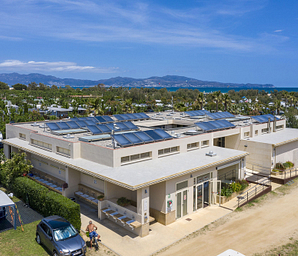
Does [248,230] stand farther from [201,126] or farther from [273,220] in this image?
[201,126]

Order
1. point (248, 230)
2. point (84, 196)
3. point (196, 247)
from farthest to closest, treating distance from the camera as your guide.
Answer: point (84, 196) < point (248, 230) < point (196, 247)

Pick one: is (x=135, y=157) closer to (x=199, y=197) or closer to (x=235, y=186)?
(x=199, y=197)

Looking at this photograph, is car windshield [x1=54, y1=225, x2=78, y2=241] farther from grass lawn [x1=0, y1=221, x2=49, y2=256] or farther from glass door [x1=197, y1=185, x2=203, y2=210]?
glass door [x1=197, y1=185, x2=203, y2=210]

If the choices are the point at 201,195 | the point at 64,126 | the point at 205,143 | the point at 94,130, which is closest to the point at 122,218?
the point at 201,195

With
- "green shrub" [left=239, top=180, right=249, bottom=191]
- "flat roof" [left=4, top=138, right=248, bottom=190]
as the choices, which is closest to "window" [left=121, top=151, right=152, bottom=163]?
"flat roof" [left=4, top=138, right=248, bottom=190]

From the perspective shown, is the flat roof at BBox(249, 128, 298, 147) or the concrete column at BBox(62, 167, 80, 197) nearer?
the concrete column at BBox(62, 167, 80, 197)

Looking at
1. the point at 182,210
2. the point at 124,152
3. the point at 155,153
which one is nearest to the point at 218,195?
the point at 182,210

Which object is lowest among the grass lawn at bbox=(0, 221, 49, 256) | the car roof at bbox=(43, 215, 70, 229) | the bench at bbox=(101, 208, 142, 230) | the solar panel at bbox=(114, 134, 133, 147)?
the grass lawn at bbox=(0, 221, 49, 256)
